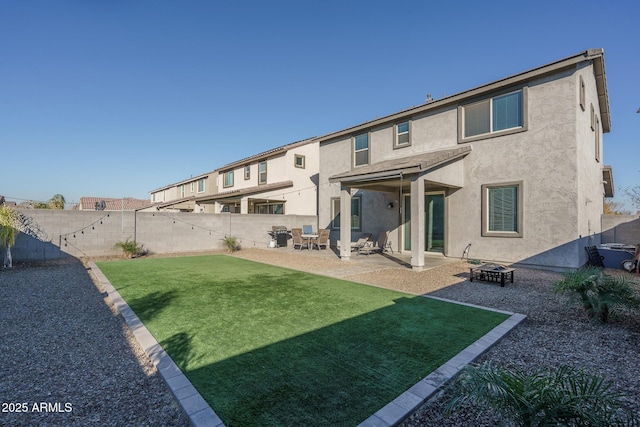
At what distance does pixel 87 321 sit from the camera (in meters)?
5.41

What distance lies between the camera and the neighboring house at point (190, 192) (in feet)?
98.5

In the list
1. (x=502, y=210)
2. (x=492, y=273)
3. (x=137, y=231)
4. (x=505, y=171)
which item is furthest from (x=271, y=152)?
(x=492, y=273)

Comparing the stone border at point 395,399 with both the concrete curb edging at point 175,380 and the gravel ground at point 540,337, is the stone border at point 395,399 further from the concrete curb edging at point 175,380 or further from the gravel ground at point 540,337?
the gravel ground at point 540,337

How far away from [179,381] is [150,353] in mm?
1084

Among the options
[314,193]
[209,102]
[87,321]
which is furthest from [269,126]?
[87,321]

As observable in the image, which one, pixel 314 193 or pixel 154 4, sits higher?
pixel 154 4

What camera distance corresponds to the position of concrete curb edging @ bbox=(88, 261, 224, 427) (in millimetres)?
2672

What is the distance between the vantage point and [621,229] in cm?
1455

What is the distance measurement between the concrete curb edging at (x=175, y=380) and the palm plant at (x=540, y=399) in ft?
7.02

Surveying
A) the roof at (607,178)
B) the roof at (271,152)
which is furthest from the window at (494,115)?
the roof at (271,152)

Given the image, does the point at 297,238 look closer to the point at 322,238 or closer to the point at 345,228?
the point at 322,238

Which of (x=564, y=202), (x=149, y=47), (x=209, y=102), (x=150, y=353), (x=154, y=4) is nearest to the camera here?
(x=150, y=353)

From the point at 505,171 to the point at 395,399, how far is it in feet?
36.1

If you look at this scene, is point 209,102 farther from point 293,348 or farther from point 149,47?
point 293,348
